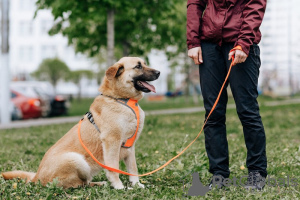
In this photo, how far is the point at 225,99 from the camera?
12.5 feet

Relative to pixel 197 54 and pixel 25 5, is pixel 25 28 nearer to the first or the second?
pixel 25 5

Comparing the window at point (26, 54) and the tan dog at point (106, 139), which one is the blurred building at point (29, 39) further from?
the tan dog at point (106, 139)

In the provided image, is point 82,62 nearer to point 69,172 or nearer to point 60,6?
point 60,6

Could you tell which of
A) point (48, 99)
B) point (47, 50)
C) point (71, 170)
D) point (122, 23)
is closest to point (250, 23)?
point (71, 170)

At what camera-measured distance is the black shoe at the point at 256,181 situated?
3576 mm

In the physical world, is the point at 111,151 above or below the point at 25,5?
below

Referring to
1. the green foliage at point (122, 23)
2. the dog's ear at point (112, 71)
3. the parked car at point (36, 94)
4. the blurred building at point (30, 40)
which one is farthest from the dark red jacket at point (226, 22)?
the blurred building at point (30, 40)

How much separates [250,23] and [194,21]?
59 cm

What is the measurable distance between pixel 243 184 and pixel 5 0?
10.9 m

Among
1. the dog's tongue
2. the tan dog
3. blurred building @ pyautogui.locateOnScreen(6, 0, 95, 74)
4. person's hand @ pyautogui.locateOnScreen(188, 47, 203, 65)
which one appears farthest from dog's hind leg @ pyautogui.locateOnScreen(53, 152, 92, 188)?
blurred building @ pyautogui.locateOnScreen(6, 0, 95, 74)

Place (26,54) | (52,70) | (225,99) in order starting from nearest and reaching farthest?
(225,99) → (52,70) → (26,54)

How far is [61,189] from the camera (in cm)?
356

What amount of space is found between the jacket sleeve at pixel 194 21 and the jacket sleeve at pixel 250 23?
465mm

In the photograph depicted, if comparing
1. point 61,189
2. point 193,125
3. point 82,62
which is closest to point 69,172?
point 61,189
